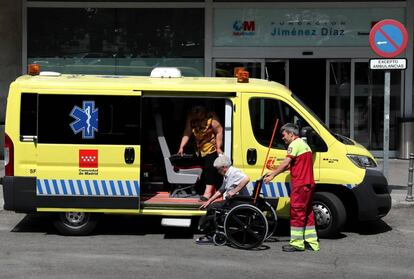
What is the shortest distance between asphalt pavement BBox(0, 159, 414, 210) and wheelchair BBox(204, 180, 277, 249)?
2534mm

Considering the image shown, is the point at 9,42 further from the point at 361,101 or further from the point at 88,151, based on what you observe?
the point at 88,151

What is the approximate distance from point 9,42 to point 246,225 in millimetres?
10717

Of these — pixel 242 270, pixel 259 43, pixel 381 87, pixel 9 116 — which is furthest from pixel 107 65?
pixel 242 270

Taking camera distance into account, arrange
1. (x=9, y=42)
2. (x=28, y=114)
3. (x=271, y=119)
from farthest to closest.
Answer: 1. (x=9, y=42)
2. (x=271, y=119)
3. (x=28, y=114)

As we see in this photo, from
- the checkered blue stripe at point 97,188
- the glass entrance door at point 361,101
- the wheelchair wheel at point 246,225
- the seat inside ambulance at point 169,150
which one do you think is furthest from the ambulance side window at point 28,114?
the glass entrance door at point 361,101

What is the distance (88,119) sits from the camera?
26.1ft

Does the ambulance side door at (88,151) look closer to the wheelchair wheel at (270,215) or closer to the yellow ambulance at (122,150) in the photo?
the yellow ambulance at (122,150)

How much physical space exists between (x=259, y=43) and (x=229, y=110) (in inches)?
317

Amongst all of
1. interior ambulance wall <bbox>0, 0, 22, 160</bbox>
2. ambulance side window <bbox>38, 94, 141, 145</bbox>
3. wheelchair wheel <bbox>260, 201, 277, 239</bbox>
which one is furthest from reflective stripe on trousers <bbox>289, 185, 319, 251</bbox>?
interior ambulance wall <bbox>0, 0, 22, 160</bbox>

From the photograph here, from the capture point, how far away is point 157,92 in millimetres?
8031

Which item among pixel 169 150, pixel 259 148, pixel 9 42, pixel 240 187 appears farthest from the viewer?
pixel 9 42

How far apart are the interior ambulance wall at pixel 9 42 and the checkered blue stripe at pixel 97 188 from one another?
8.69 meters

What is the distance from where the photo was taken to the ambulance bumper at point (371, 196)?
8.05 meters

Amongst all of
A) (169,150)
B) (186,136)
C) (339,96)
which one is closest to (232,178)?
(186,136)
